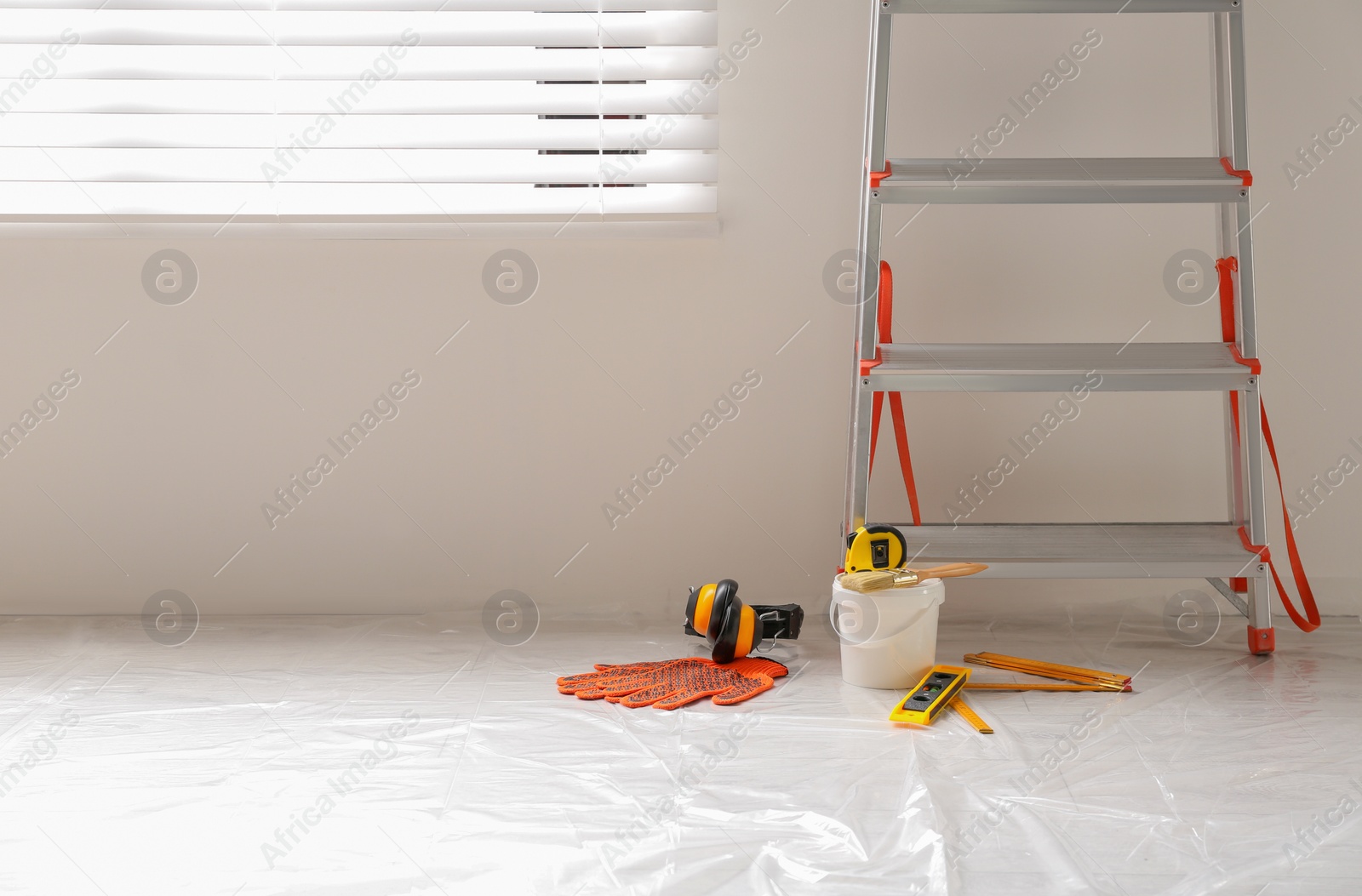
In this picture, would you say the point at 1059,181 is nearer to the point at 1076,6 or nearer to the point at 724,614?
the point at 1076,6

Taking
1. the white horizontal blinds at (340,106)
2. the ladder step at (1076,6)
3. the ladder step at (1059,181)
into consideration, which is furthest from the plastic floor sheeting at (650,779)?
the ladder step at (1076,6)

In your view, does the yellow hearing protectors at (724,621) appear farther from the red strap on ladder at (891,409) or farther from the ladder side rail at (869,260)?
the red strap on ladder at (891,409)

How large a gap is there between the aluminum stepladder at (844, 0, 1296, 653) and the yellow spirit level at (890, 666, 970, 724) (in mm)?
237

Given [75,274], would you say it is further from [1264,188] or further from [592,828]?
[1264,188]

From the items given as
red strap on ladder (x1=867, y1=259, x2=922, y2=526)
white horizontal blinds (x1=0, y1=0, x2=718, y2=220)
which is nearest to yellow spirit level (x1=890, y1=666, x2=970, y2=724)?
red strap on ladder (x1=867, y1=259, x2=922, y2=526)

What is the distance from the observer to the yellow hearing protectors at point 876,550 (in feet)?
5.65

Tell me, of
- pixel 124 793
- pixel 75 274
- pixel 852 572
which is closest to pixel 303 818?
pixel 124 793

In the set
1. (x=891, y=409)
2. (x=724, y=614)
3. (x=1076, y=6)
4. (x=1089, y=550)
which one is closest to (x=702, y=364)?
(x=891, y=409)

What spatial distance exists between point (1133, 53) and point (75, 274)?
2305 millimetres

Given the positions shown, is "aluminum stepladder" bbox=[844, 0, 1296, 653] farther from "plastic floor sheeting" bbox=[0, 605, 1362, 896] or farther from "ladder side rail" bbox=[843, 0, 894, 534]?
"plastic floor sheeting" bbox=[0, 605, 1362, 896]

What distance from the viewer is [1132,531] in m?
2.00

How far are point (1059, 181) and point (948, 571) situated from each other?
0.74 m

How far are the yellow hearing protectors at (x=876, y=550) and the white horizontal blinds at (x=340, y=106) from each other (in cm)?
83

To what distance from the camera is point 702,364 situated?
2195mm
